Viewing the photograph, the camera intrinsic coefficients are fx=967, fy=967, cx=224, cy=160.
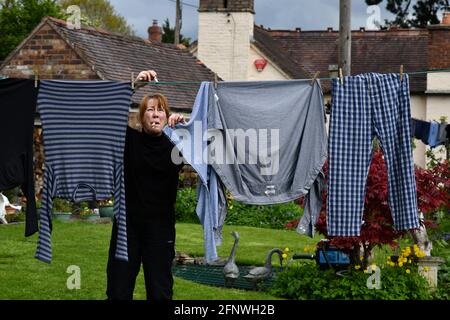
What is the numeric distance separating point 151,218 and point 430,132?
6.85 meters

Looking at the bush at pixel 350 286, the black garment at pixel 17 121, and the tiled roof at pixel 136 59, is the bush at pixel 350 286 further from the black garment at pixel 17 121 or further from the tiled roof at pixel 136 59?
the tiled roof at pixel 136 59

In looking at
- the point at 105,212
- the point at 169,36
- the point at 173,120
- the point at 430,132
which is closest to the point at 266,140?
the point at 173,120

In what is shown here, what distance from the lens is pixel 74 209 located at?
17.0 meters

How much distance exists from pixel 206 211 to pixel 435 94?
19.9m

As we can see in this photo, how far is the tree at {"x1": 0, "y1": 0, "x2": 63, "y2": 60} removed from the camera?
2827cm

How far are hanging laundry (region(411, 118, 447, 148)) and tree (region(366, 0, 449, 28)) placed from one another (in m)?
24.6

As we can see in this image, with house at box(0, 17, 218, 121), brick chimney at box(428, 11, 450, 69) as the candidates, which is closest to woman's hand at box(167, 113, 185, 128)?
house at box(0, 17, 218, 121)

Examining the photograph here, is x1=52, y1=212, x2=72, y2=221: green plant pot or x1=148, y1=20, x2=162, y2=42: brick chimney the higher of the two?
x1=148, y1=20, x2=162, y2=42: brick chimney

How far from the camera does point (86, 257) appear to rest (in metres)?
12.4

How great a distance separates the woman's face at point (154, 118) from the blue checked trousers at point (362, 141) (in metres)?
1.66

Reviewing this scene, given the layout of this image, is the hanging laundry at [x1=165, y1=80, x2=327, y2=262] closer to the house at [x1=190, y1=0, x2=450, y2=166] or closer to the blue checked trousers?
the blue checked trousers

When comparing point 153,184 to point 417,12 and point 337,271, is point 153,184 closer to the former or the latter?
point 337,271
